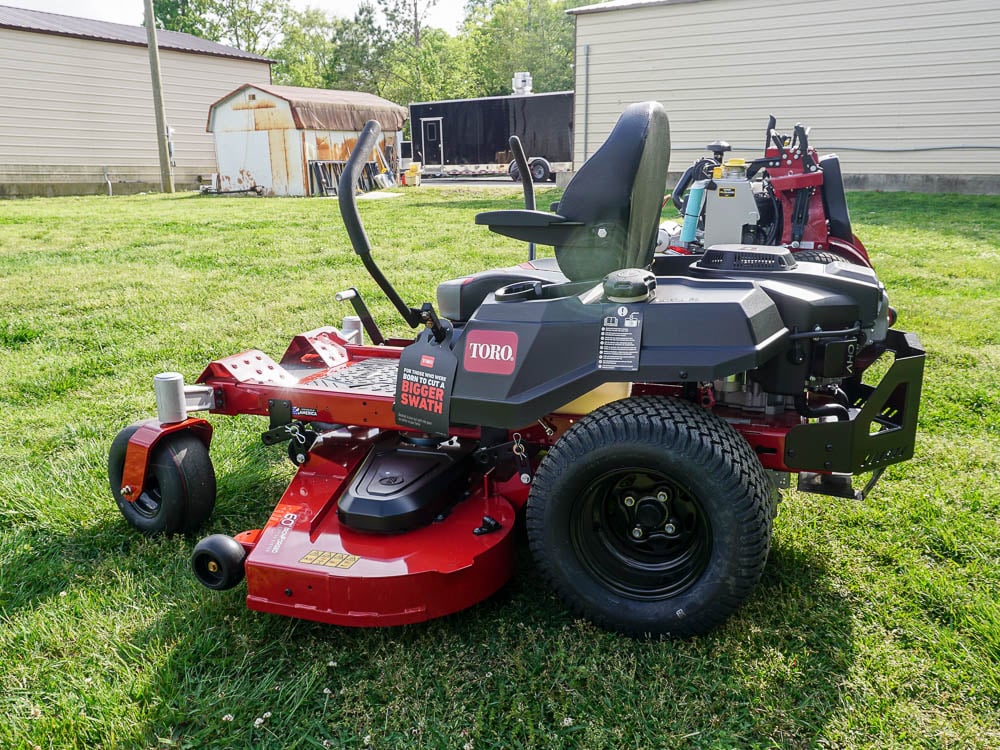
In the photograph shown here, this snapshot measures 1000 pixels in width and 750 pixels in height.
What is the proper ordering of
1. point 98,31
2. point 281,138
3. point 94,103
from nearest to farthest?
point 281,138
point 94,103
point 98,31

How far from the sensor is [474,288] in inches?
128

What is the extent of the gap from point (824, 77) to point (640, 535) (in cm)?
1544

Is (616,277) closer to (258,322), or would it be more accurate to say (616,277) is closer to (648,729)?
(648,729)

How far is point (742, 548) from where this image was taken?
7.36ft

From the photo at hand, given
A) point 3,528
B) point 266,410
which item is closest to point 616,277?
point 266,410

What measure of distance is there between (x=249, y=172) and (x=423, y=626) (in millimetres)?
19624

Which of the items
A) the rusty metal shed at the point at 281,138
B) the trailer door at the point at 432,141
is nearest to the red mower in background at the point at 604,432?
the rusty metal shed at the point at 281,138

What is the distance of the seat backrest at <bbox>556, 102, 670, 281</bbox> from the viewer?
8.62 ft

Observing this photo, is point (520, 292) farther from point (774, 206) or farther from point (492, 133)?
point (492, 133)

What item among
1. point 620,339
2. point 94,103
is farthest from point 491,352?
point 94,103

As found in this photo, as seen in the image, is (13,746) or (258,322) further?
(258,322)

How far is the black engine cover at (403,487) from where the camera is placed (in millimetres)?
2629

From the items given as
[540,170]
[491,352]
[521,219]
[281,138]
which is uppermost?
[281,138]

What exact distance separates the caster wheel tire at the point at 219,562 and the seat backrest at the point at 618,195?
1396 mm
